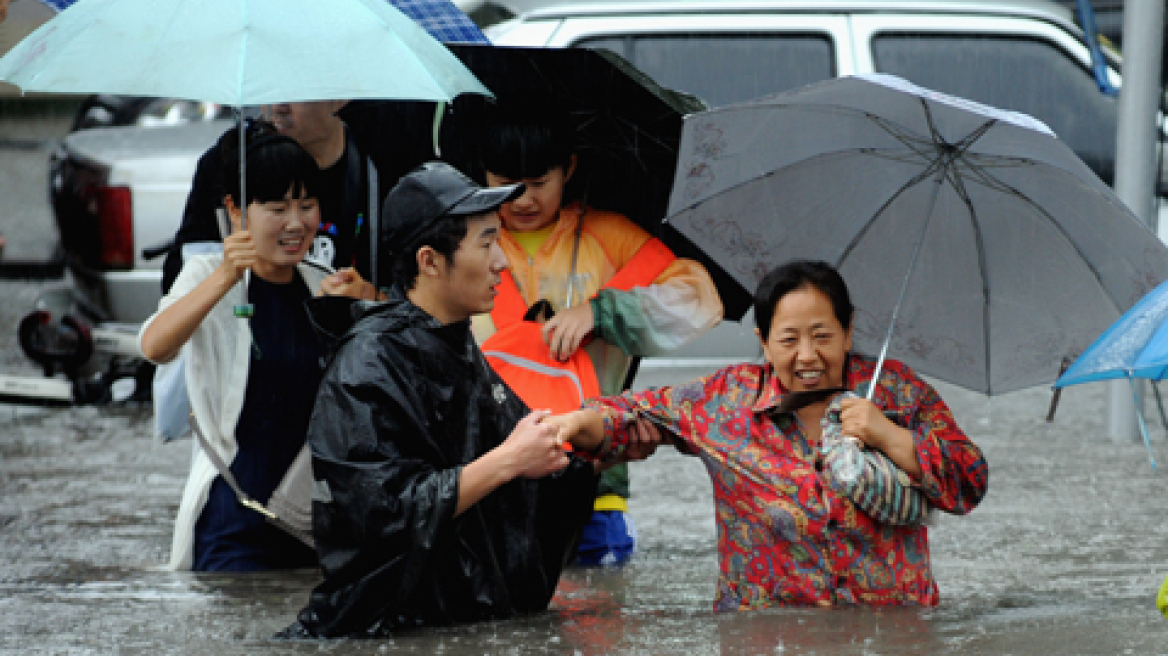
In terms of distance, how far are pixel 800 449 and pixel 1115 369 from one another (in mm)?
1030

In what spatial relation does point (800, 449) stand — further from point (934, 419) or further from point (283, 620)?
point (283, 620)

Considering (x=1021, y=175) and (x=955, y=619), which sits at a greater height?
(x=1021, y=175)

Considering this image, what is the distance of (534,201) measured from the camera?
5.04m

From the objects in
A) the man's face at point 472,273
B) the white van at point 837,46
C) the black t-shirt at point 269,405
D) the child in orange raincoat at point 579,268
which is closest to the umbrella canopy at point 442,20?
the child in orange raincoat at point 579,268

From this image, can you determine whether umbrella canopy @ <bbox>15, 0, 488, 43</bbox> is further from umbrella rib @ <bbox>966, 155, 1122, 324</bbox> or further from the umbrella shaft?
umbrella rib @ <bbox>966, 155, 1122, 324</bbox>

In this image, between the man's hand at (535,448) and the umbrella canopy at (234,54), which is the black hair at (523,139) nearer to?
the umbrella canopy at (234,54)

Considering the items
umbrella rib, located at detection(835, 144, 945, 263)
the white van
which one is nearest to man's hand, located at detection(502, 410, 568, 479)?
umbrella rib, located at detection(835, 144, 945, 263)

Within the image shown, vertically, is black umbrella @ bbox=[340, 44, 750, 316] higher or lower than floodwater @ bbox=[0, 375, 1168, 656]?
higher

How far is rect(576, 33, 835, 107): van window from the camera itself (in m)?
8.78

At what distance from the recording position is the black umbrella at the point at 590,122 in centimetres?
502

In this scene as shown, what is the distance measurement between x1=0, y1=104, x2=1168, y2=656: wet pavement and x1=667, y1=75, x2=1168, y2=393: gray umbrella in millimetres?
765

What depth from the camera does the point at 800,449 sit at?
13.6ft

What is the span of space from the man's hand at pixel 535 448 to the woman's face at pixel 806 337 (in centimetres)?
61

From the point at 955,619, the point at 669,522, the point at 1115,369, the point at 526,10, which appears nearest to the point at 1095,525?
the point at 669,522
